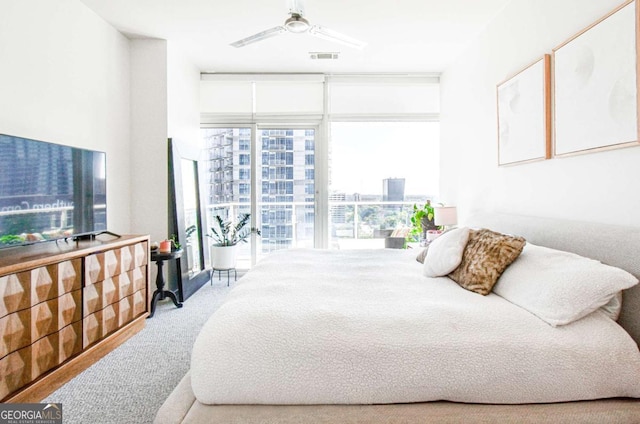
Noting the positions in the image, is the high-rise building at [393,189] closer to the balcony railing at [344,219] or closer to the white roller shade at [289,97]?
the balcony railing at [344,219]

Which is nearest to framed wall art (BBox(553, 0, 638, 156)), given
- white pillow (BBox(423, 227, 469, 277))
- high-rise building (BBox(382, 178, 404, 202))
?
white pillow (BBox(423, 227, 469, 277))

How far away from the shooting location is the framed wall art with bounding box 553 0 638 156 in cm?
166

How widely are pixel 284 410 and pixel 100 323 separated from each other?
1835mm

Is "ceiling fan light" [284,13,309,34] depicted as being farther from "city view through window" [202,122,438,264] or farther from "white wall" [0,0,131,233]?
"city view through window" [202,122,438,264]

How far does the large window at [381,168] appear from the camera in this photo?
4688 mm

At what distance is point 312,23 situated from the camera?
3.22 meters

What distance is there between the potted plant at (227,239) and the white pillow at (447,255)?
2771mm

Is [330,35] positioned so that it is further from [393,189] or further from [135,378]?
[135,378]

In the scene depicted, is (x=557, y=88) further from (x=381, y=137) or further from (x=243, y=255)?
(x=243, y=255)

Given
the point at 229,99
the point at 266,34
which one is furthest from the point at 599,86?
the point at 229,99

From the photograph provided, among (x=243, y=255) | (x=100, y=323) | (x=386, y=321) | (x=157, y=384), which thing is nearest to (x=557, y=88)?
(x=386, y=321)

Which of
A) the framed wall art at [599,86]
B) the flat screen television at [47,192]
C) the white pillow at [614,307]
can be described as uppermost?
the framed wall art at [599,86]

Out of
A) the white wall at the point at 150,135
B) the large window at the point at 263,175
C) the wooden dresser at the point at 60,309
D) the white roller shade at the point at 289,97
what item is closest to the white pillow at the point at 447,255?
the wooden dresser at the point at 60,309

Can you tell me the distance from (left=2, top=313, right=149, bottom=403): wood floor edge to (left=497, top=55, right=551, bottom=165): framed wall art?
3334mm
